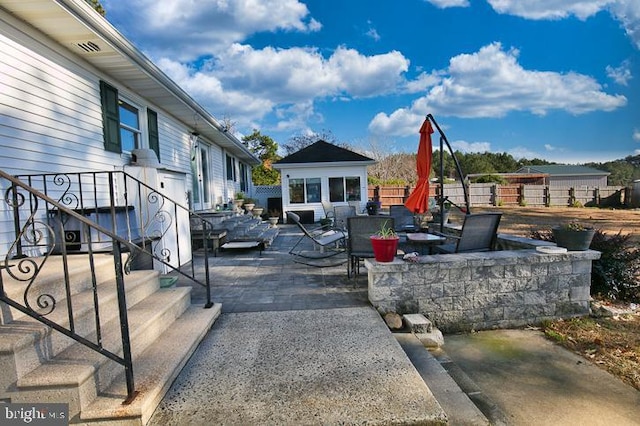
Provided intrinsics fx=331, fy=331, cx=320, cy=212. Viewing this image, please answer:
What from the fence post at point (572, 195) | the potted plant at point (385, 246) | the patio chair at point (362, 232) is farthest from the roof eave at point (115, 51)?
the fence post at point (572, 195)

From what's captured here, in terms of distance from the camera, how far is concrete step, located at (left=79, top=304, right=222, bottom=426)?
5.59 feet

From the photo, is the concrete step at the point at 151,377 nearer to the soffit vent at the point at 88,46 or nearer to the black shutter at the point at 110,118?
the black shutter at the point at 110,118

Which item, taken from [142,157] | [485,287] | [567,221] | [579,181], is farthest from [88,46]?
[579,181]

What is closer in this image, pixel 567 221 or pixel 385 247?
pixel 385 247

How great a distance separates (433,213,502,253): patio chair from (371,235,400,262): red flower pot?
1.12 meters

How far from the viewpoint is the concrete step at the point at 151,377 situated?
1.71 metres

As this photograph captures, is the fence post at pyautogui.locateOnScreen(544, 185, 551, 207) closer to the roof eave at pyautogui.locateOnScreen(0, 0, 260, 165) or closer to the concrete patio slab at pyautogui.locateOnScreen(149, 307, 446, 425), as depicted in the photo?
the roof eave at pyautogui.locateOnScreen(0, 0, 260, 165)

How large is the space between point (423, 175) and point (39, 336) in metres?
4.70

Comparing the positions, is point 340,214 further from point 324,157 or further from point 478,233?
point 324,157

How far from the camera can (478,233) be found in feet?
13.8

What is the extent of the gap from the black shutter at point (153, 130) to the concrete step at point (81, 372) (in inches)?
193

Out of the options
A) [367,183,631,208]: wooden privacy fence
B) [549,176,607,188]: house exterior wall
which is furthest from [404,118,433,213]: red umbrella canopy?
[549,176,607,188]: house exterior wall

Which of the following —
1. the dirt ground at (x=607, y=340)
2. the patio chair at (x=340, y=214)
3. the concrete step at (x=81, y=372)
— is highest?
the patio chair at (x=340, y=214)

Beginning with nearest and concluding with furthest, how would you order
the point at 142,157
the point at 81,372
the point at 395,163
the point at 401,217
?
the point at 81,372 < the point at 142,157 < the point at 401,217 < the point at 395,163
